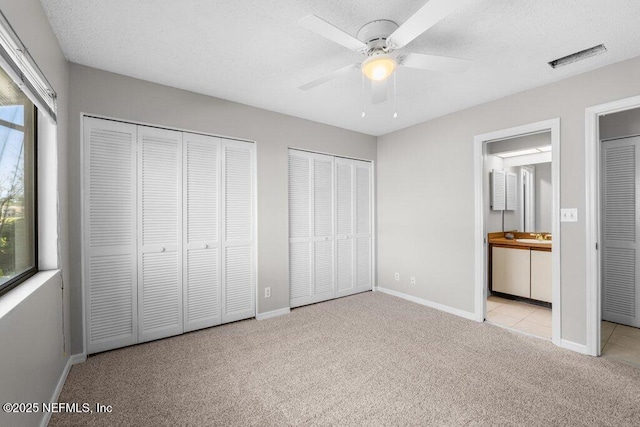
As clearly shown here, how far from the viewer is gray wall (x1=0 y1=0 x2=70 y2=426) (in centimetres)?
123

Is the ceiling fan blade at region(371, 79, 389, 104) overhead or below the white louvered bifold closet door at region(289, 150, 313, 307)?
overhead

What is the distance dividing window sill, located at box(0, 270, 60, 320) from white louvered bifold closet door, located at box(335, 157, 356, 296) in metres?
3.02

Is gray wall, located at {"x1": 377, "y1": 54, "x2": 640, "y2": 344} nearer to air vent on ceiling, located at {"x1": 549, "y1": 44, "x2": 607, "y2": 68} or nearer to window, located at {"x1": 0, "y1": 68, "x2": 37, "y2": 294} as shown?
air vent on ceiling, located at {"x1": 549, "y1": 44, "x2": 607, "y2": 68}

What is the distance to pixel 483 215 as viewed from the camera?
319 centimetres

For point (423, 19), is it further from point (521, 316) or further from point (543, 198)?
point (543, 198)

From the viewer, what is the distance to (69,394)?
1.91 meters

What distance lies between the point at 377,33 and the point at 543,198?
11.4ft

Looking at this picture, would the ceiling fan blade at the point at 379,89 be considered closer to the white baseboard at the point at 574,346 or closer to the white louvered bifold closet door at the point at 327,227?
the white louvered bifold closet door at the point at 327,227

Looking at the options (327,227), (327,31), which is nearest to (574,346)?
(327,227)

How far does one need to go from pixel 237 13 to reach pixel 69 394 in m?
2.71

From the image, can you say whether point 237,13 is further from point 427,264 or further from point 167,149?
point 427,264

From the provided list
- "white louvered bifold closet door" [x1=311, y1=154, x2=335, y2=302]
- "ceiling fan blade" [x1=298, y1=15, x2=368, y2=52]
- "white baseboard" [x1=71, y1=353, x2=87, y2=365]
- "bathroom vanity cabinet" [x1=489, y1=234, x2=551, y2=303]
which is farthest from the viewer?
"white louvered bifold closet door" [x1=311, y1=154, x2=335, y2=302]

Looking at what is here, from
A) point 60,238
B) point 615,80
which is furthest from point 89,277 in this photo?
point 615,80

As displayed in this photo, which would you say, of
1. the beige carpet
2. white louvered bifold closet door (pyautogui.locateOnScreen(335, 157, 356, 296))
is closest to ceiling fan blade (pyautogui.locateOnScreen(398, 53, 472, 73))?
the beige carpet
